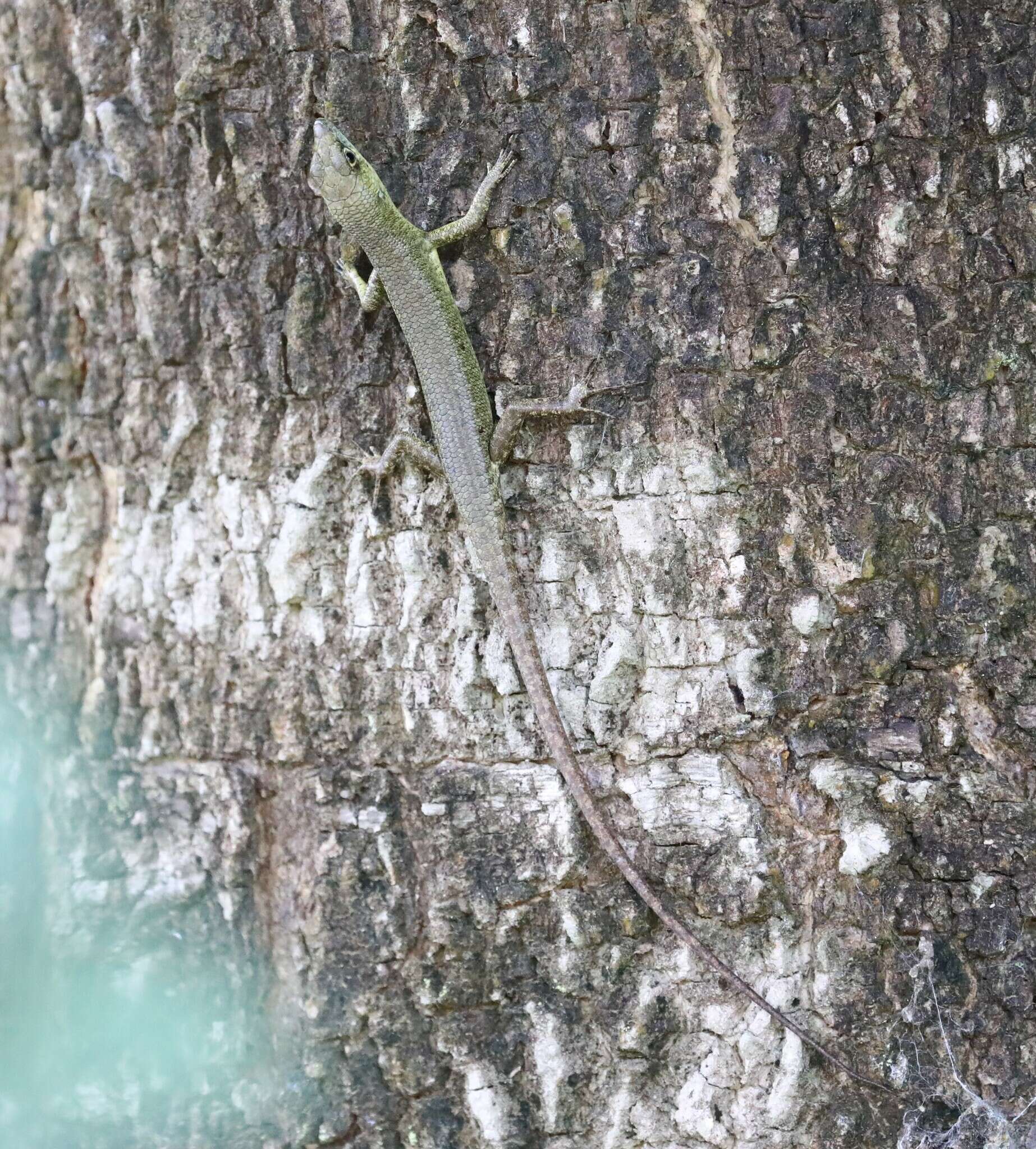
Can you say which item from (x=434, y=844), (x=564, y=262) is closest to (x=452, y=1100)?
(x=434, y=844)

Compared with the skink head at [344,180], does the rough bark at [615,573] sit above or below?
below

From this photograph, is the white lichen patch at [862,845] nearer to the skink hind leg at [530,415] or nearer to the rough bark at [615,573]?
the rough bark at [615,573]

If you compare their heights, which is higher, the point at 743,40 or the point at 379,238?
the point at 743,40

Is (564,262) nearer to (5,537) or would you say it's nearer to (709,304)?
(709,304)

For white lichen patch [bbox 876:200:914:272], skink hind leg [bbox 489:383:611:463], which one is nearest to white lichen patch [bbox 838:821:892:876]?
skink hind leg [bbox 489:383:611:463]

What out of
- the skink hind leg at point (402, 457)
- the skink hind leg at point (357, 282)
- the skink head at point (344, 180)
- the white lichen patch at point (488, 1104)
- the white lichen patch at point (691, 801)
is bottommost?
the white lichen patch at point (488, 1104)

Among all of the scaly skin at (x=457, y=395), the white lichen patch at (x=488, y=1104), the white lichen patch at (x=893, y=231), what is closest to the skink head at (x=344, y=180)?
the scaly skin at (x=457, y=395)

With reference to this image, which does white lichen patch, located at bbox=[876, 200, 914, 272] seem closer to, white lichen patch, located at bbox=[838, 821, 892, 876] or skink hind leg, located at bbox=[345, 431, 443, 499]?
skink hind leg, located at bbox=[345, 431, 443, 499]
